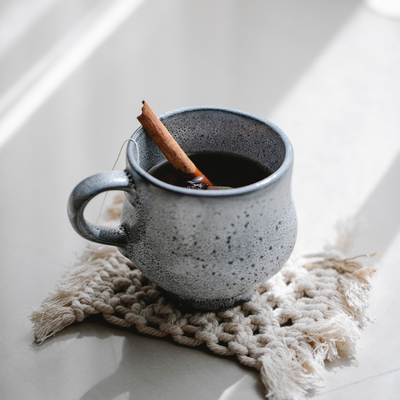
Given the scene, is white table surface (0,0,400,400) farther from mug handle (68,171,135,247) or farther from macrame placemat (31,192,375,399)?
mug handle (68,171,135,247)

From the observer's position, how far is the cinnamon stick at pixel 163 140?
65 cm

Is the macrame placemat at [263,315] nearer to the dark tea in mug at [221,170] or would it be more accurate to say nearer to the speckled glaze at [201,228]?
the speckled glaze at [201,228]

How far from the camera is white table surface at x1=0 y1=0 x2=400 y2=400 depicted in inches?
25.5

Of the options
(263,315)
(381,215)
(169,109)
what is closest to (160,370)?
(263,315)

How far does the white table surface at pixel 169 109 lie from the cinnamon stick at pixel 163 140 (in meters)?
0.23

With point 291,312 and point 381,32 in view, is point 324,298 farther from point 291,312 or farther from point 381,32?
point 381,32

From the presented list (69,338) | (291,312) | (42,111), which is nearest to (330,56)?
(42,111)

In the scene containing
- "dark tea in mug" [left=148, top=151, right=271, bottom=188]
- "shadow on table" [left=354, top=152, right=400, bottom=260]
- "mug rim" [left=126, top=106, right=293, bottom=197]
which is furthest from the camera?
"shadow on table" [left=354, top=152, right=400, bottom=260]

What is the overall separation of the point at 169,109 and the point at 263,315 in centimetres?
60

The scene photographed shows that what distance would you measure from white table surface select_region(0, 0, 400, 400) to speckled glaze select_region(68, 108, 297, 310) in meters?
0.11

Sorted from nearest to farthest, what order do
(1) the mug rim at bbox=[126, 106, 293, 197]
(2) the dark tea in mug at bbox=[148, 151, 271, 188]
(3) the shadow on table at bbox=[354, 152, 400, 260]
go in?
(1) the mug rim at bbox=[126, 106, 293, 197] → (2) the dark tea in mug at bbox=[148, 151, 271, 188] → (3) the shadow on table at bbox=[354, 152, 400, 260]

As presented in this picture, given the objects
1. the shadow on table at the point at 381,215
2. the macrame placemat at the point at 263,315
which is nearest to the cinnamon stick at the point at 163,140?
the macrame placemat at the point at 263,315

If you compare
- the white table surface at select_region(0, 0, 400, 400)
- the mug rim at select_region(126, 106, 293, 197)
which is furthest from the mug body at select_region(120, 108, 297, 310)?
the white table surface at select_region(0, 0, 400, 400)

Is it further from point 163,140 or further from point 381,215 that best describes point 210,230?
point 381,215
